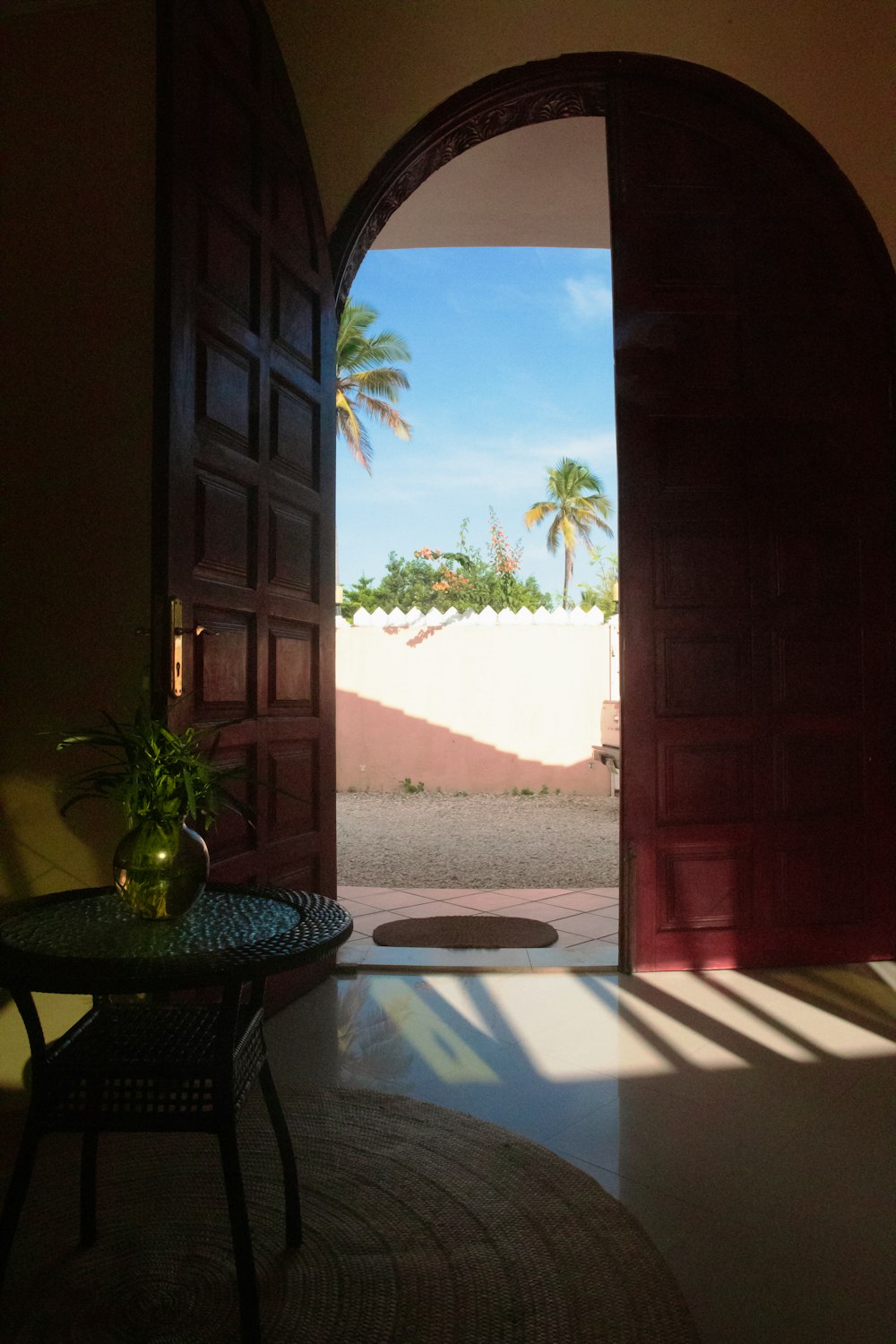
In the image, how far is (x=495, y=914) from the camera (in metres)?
4.14

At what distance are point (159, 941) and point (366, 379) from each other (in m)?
14.1

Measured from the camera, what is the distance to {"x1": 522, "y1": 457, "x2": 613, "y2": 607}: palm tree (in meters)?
21.8

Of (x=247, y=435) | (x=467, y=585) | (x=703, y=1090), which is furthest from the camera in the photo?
(x=467, y=585)

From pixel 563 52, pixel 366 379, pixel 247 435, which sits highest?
pixel 366 379

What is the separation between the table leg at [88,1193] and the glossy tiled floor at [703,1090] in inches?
30.5

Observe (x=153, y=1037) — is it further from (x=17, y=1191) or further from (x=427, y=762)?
(x=427, y=762)

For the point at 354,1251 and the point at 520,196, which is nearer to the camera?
the point at 354,1251

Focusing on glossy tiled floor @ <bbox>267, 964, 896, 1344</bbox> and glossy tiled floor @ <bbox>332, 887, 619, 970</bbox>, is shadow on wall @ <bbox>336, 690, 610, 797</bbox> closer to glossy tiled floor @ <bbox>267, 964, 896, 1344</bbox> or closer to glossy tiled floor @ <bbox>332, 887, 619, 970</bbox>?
glossy tiled floor @ <bbox>332, 887, 619, 970</bbox>

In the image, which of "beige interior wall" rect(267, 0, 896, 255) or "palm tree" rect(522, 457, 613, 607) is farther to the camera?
"palm tree" rect(522, 457, 613, 607)

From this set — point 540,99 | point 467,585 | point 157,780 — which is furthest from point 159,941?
point 467,585

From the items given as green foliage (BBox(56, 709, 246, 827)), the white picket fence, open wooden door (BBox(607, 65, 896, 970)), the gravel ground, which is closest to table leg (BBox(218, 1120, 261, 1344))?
green foliage (BBox(56, 709, 246, 827))

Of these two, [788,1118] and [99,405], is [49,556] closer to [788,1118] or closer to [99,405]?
[99,405]

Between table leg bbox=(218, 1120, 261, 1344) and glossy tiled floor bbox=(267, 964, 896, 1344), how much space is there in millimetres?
659

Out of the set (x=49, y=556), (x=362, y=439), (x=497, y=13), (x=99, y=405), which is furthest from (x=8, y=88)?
(x=362, y=439)
